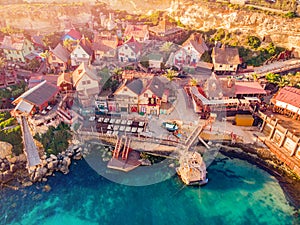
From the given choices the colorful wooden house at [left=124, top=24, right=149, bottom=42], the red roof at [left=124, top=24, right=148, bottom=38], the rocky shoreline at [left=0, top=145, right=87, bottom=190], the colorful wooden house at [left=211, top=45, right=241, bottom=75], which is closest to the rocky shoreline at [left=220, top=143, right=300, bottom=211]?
the colorful wooden house at [left=211, top=45, right=241, bottom=75]

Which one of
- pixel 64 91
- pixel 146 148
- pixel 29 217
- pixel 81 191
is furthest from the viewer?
pixel 64 91

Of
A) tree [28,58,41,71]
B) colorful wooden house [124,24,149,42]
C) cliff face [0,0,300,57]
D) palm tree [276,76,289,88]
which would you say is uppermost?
cliff face [0,0,300,57]

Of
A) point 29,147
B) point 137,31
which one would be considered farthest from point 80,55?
point 29,147

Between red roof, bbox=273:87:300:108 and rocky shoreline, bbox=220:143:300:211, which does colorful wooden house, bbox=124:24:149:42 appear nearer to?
red roof, bbox=273:87:300:108

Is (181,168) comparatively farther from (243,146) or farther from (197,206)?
(243,146)

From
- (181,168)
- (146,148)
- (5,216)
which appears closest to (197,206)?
(181,168)

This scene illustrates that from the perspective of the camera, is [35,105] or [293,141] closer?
[293,141]
